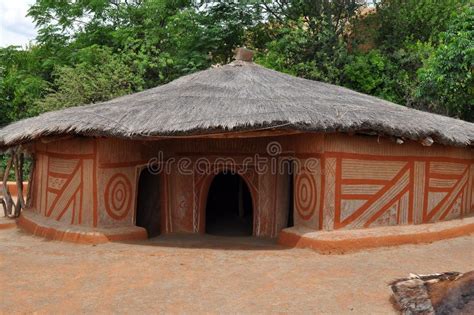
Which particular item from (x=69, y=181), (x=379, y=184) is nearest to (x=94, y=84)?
(x=69, y=181)

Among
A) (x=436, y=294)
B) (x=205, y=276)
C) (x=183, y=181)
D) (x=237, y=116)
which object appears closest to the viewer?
(x=436, y=294)

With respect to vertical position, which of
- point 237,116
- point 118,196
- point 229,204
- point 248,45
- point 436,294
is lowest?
point 436,294

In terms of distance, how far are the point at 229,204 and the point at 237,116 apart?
18.3ft

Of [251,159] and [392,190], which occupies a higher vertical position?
[251,159]

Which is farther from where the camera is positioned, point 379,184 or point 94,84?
point 94,84

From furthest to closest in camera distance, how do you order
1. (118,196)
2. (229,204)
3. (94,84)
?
1. (94,84)
2. (229,204)
3. (118,196)

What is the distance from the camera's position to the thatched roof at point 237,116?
8.07m

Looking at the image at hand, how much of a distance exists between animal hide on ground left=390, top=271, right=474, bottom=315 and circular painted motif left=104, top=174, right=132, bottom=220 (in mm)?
5341

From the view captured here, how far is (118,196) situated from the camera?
9.37 meters

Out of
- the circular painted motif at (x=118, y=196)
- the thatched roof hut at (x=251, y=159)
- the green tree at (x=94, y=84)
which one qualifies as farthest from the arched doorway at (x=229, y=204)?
the green tree at (x=94, y=84)

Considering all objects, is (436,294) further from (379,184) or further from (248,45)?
(248,45)

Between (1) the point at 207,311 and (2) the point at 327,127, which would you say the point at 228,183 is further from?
(1) the point at 207,311

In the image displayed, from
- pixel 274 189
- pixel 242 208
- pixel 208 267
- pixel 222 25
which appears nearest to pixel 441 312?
pixel 208 267

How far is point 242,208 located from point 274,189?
3.01 metres
